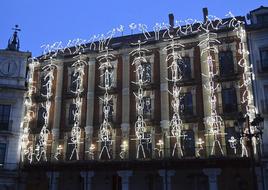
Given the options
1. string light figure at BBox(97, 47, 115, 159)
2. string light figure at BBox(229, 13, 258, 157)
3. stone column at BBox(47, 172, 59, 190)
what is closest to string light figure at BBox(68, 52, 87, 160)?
string light figure at BBox(97, 47, 115, 159)

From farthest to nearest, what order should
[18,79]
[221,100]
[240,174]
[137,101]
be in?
1. [18,79]
2. [137,101]
3. [221,100]
4. [240,174]

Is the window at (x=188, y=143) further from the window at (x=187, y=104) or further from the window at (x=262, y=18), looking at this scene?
the window at (x=262, y=18)

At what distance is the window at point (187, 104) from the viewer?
88.6ft

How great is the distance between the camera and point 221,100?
2620 cm

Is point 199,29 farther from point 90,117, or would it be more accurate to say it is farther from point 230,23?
point 90,117

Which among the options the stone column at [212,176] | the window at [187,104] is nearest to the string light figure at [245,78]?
the stone column at [212,176]

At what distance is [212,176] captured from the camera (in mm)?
24219

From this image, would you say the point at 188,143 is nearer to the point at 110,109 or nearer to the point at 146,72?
the point at 146,72

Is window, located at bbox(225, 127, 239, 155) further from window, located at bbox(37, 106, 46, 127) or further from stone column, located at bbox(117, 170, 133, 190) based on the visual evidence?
window, located at bbox(37, 106, 46, 127)

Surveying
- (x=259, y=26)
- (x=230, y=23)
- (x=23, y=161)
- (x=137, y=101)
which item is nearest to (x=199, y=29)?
(x=230, y=23)

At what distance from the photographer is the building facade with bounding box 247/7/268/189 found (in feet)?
82.1

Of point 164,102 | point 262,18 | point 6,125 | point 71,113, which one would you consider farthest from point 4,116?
point 262,18

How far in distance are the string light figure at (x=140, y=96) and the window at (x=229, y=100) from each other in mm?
5802

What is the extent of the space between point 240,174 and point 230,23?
36.1ft
